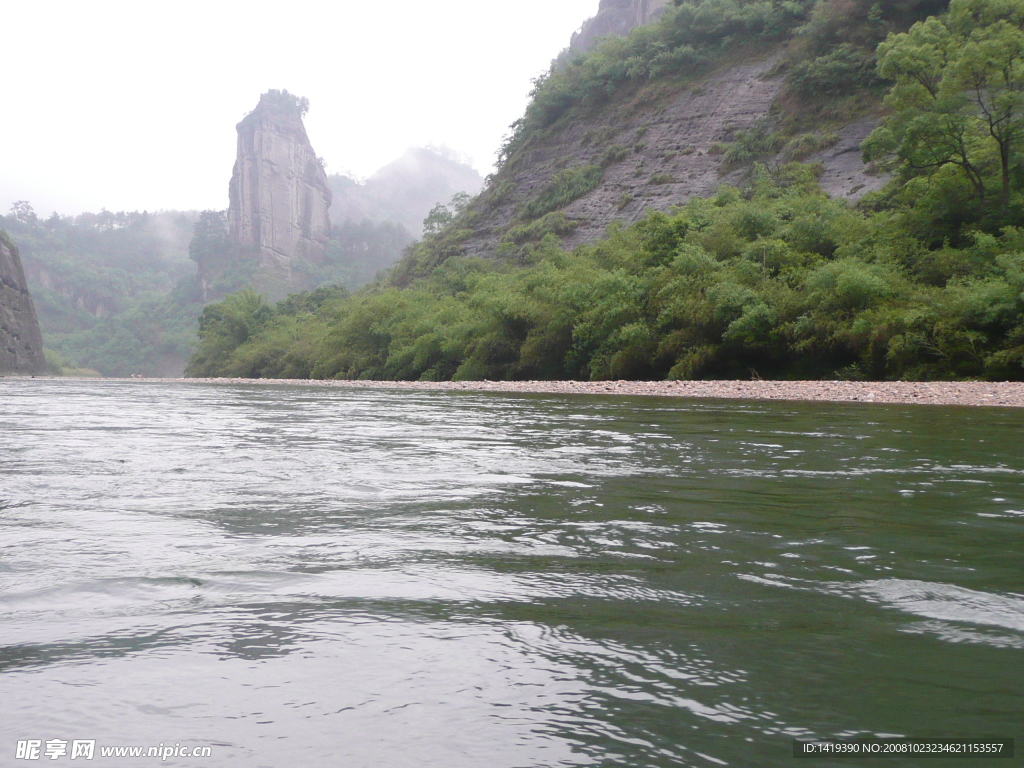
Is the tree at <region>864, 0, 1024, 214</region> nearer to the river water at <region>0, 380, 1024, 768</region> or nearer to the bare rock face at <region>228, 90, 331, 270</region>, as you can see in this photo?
the river water at <region>0, 380, 1024, 768</region>

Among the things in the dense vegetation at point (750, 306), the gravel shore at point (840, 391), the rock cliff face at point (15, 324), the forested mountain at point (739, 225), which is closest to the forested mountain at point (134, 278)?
the rock cliff face at point (15, 324)

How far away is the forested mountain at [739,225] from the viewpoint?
19766mm

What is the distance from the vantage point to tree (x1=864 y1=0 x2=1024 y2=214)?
68.5ft

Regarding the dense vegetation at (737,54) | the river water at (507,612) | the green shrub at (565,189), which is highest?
the dense vegetation at (737,54)

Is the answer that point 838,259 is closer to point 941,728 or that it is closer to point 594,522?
point 594,522

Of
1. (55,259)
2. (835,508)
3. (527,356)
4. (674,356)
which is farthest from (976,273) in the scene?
(55,259)

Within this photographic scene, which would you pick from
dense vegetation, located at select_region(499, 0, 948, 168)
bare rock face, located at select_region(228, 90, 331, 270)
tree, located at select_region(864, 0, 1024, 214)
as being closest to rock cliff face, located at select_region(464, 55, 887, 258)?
dense vegetation, located at select_region(499, 0, 948, 168)

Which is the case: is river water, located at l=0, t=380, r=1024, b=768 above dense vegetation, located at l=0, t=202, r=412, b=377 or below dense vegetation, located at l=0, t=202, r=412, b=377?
below

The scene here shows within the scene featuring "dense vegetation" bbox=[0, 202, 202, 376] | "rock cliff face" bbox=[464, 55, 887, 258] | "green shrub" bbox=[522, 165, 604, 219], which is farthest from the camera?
"dense vegetation" bbox=[0, 202, 202, 376]

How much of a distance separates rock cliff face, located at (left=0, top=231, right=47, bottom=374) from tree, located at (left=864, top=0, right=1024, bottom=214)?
68347 mm

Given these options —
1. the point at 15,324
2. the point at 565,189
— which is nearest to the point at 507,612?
the point at 565,189

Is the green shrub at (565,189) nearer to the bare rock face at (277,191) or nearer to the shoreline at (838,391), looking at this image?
the shoreline at (838,391)

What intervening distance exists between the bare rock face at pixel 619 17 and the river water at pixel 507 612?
86164 mm

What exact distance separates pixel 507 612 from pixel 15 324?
79.5 meters
